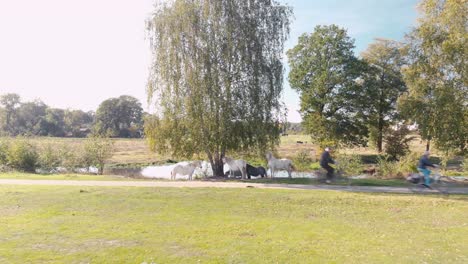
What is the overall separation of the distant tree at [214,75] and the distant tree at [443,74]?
13090 mm

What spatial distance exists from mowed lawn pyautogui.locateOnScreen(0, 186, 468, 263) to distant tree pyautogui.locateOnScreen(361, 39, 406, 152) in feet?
105

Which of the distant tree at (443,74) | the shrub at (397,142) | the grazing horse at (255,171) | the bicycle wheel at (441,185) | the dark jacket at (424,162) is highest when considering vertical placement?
the distant tree at (443,74)

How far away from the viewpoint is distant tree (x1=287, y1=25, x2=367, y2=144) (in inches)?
1736

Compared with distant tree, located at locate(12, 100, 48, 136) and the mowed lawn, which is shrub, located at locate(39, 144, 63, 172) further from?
distant tree, located at locate(12, 100, 48, 136)

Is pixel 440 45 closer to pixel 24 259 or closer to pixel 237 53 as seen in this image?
pixel 237 53

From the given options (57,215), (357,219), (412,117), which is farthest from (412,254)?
(412,117)

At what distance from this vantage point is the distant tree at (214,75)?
25562 mm

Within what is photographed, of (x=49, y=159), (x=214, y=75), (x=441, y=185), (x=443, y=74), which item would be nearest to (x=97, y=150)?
(x=49, y=159)

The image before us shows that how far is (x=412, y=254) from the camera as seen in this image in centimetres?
848

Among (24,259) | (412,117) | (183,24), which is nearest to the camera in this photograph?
(24,259)

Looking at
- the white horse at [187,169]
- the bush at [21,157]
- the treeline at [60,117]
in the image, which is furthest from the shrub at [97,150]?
the treeline at [60,117]

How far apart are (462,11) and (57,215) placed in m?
30.2

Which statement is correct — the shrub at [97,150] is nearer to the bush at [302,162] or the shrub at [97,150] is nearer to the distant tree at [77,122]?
the bush at [302,162]

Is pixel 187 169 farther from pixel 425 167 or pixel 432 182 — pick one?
pixel 432 182
